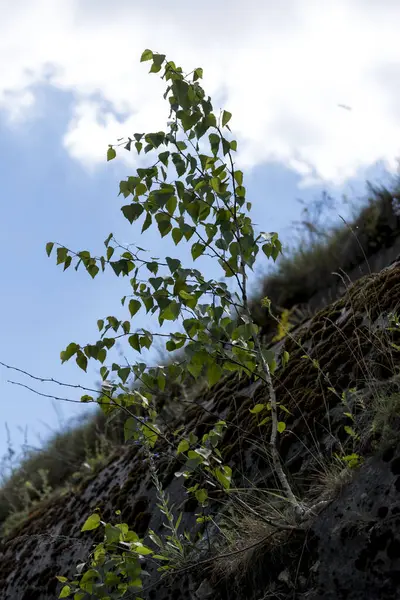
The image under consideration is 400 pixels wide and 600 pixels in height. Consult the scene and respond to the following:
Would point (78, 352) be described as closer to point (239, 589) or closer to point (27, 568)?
point (239, 589)

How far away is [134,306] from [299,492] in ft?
3.73

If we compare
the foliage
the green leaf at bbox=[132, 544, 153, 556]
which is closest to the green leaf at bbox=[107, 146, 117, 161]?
the foliage

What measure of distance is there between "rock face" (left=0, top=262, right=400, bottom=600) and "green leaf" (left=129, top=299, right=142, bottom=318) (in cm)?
49

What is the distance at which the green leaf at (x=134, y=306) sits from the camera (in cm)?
313

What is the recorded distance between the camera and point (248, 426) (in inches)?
157

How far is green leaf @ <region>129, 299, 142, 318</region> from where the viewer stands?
313 centimetres

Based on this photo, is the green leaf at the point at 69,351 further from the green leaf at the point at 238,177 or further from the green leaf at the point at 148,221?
the green leaf at the point at 238,177

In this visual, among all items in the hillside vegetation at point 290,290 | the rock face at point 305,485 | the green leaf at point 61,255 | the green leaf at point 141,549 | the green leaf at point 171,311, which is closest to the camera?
the rock face at point 305,485

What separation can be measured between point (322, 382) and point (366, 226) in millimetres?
4755

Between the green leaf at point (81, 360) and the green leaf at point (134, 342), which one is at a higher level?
the green leaf at point (81, 360)

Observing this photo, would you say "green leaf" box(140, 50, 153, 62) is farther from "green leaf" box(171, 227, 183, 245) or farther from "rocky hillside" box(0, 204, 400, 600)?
"rocky hillside" box(0, 204, 400, 600)

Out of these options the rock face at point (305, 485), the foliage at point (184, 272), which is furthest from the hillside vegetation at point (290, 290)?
the foliage at point (184, 272)

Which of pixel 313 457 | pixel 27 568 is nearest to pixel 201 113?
pixel 313 457

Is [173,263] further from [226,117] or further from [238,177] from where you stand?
[226,117]
